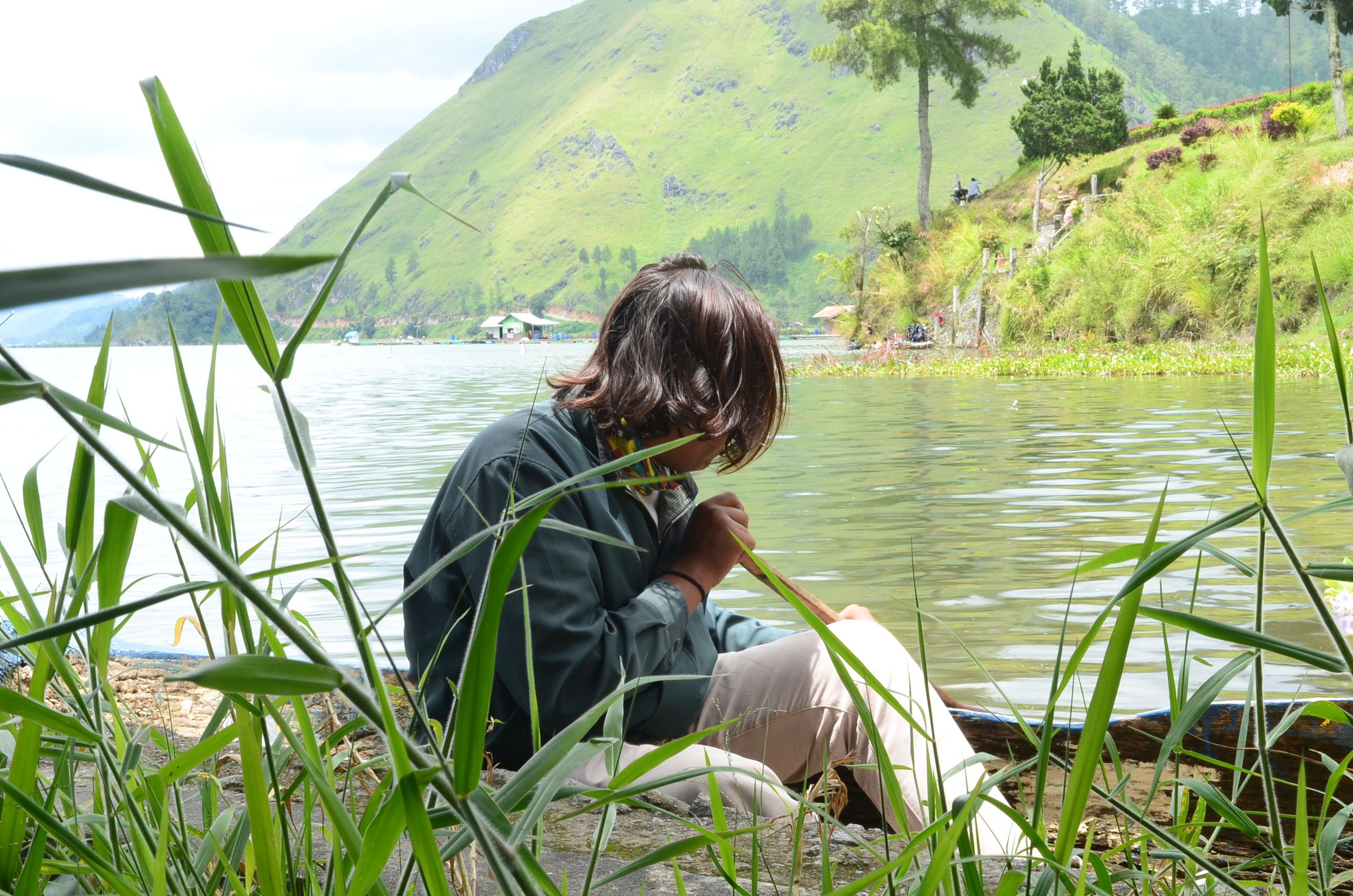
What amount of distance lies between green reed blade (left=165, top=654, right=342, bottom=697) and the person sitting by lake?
141cm

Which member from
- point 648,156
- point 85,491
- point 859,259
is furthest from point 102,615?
point 648,156

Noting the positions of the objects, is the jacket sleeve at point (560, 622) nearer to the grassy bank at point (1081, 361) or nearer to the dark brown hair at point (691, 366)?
the dark brown hair at point (691, 366)

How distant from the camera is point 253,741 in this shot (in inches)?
25.3

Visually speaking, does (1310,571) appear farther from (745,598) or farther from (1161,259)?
(1161,259)

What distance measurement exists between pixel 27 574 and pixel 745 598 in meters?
3.17

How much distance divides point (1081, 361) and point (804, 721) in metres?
14.7

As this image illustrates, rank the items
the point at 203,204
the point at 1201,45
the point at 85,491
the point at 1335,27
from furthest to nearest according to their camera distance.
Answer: the point at 1201,45 < the point at 1335,27 < the point at 85,491 < the point at 203,204

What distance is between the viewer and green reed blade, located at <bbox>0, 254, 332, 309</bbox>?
20cm

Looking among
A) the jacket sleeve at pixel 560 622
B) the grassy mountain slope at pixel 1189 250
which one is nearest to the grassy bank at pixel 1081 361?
the grassy mountain slope at pixel 1189 250

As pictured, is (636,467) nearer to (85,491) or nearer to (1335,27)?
(85,491)

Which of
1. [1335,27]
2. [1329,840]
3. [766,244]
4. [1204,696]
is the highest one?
[766,244]

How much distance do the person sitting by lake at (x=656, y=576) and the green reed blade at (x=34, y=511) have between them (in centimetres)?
91

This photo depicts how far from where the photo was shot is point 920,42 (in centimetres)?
3153

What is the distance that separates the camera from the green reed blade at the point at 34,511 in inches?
30.3
